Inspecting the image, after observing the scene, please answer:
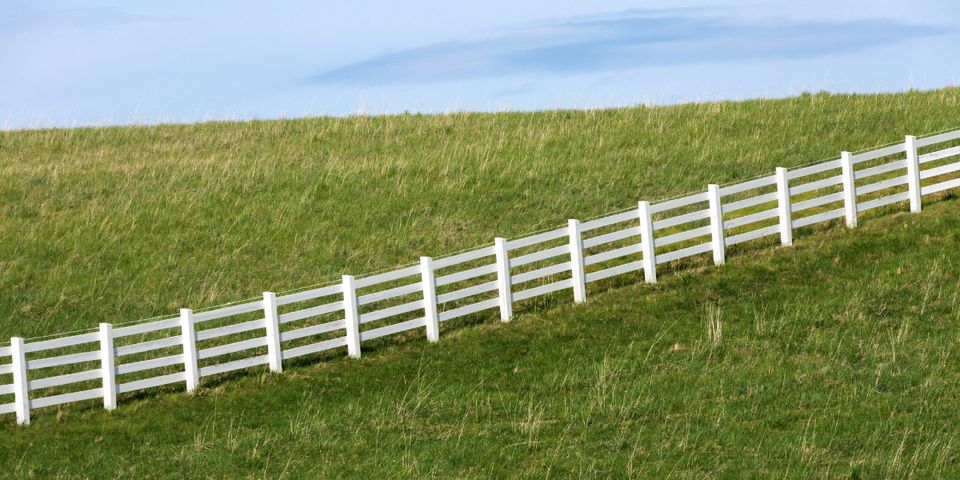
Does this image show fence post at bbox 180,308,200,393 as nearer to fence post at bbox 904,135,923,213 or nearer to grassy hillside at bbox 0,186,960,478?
grassy hillside at bbox 0,186,960,478

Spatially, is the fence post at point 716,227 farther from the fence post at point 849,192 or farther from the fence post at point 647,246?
the fence post at point 849,192

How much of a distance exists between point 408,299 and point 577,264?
3.60m

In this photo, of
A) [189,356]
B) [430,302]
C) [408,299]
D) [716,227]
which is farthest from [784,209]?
[189,356]

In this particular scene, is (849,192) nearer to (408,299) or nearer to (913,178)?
(913,178)

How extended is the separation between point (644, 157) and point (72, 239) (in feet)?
44.0

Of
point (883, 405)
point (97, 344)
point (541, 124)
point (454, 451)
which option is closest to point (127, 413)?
point (97, 344)

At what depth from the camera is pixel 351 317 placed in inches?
798

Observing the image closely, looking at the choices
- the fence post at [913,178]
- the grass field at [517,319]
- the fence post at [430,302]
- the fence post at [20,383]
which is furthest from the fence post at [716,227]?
the fence post at [20,383]

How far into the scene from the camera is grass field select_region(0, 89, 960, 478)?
15.5m

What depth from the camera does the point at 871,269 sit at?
22188mm

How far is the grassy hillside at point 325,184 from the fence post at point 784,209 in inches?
174

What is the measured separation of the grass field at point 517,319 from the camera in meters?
15.5

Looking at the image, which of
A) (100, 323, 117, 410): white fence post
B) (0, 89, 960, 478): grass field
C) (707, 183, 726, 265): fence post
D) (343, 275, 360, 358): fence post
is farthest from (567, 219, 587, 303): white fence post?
(100, 323, 117, 410): white fence post

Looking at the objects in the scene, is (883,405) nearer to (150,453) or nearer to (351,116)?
(150,453)
